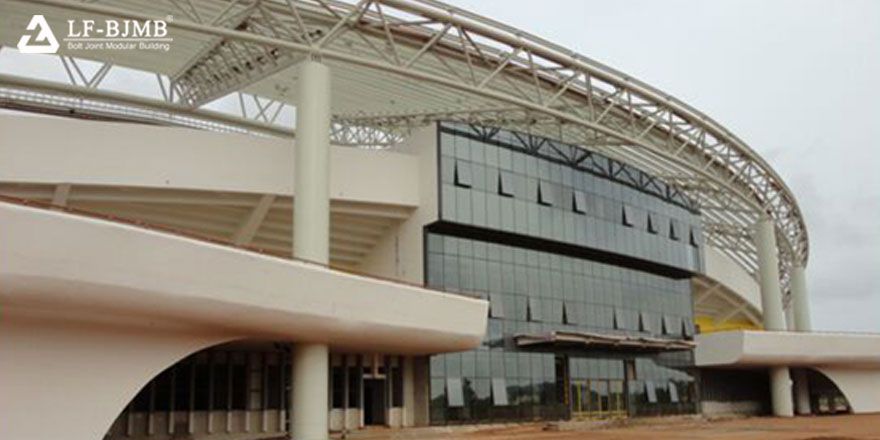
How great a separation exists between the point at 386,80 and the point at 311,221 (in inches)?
473

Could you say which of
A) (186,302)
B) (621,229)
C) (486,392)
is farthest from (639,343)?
(186,302)

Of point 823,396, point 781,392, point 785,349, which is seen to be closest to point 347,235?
point 785,349

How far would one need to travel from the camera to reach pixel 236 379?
29047mm

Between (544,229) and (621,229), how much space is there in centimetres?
613

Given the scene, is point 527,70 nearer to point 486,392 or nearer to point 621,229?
point 621,229

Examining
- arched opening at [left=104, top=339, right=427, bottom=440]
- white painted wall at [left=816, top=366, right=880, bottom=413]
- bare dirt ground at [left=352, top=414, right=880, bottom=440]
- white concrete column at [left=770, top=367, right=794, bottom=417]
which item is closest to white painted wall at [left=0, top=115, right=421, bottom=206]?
arched opening at [left=104, top=339, right=427, bottom=440]

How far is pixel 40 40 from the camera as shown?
3284 centimetres

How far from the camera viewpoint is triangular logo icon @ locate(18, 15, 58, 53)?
30938 millimetres

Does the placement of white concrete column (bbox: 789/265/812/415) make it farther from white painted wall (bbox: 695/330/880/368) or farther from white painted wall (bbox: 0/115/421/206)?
white painted wall (bbox: 0/115/421/206)

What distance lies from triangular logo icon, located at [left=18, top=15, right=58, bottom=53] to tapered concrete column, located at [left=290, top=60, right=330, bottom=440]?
1113 cm

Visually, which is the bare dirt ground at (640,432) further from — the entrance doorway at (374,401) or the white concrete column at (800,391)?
the white concrete column at (800,391)

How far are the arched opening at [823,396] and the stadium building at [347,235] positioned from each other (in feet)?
9.91

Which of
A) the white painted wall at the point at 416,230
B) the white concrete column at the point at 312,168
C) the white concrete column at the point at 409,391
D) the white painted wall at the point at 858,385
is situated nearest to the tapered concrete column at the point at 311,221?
the white concrete column at the point at 312,168

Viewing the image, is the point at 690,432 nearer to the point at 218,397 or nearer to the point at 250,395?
the point at 250,395
